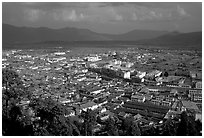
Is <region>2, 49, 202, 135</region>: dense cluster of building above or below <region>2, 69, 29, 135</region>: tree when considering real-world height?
below

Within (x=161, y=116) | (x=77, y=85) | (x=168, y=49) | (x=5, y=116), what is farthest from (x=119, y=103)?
(x=168, y=49)

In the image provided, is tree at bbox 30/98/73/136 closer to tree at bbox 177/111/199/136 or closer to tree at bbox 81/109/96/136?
tree at bbox 81/109/96/136

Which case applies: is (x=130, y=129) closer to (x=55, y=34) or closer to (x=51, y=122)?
(x=51, y=122)

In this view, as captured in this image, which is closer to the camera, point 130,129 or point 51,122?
point 51,122

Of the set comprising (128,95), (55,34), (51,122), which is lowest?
(128,95)

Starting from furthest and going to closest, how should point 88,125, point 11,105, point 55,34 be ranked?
point 55,34 → point 88,125 → point 11,105

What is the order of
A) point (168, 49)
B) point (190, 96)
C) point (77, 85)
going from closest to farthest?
1. point (190, 96)
2. point (77, 85)
3. point (168, 49)

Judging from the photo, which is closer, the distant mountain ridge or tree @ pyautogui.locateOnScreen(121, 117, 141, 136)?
tree @ pyautogui.locateOnScreen(121, 117, 141, 136)

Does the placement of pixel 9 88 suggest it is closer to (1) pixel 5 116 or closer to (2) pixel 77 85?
(1) pixel 5 116

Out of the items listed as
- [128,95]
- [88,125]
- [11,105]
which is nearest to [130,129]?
[88,125]

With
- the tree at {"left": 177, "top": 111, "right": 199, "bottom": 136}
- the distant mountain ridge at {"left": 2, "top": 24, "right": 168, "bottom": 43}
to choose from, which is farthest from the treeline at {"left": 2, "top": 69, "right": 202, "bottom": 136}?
the distant mountain ridge at {"left": 2, "top": 24, "right": 168, "bottom": 43}

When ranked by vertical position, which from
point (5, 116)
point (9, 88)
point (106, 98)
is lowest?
point (106, 98)
